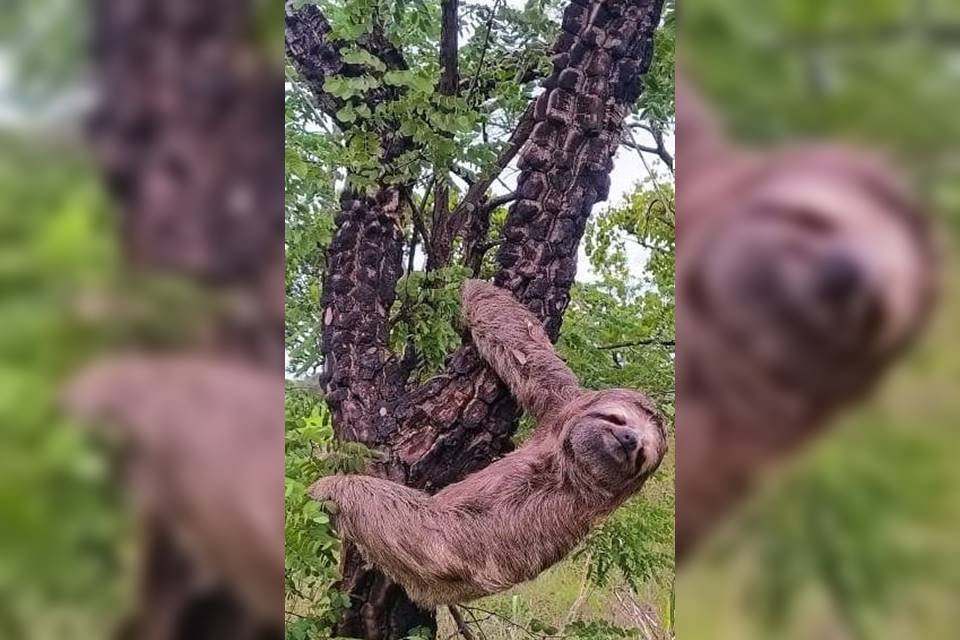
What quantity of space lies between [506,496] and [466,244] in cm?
57

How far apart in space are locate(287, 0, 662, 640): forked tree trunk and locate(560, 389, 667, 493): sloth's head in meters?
0.17

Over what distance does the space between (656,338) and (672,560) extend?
48 cm

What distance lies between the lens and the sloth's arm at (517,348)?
68.7 inches

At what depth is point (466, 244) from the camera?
177 cm

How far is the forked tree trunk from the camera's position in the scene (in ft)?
5.66
